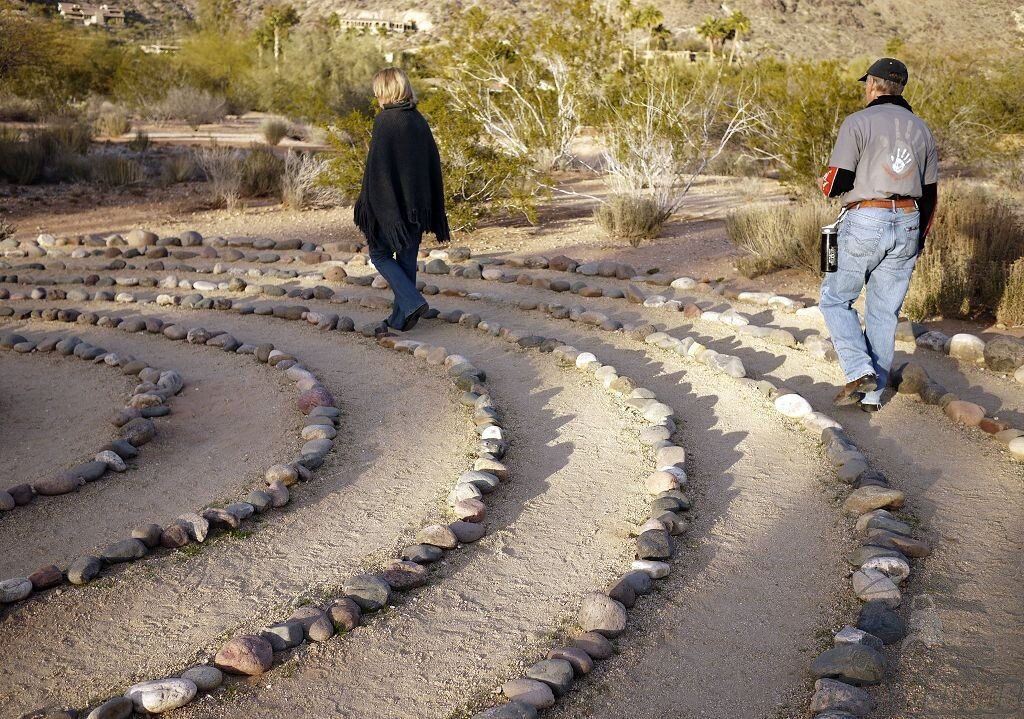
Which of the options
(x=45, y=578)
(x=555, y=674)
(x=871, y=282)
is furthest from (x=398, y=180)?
(x=555, y=674)

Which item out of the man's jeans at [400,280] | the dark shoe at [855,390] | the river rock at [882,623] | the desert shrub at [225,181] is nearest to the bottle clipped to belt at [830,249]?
the dark shoe at [855,390]

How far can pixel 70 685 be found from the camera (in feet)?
11.0

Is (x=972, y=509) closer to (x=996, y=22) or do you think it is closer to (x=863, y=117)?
(x=863, y=117)

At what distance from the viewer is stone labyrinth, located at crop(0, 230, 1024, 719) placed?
338cm

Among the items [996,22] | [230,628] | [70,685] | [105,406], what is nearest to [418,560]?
[230,628]

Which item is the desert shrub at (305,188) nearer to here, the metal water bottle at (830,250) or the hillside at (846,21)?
the metal water bottle at (830,250)

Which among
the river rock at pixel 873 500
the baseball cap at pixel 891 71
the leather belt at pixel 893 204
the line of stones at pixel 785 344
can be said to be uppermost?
the baseball cap at pixel 891 71

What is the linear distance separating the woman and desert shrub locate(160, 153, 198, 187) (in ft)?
30.1

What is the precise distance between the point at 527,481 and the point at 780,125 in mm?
11231

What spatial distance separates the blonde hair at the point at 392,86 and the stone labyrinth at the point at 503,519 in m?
1.76

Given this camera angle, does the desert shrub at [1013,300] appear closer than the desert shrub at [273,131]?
Yes

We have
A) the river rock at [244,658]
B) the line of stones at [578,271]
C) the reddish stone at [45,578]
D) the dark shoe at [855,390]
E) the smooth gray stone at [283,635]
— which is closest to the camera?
the river rock at [244,658]

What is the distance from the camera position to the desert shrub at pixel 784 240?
31.6ft

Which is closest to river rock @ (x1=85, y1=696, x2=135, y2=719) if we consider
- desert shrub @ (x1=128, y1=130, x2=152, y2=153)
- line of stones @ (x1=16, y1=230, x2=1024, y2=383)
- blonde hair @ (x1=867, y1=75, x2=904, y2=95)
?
blonde hair @ (x1=867, y1=75, x2=904, y2=95)
